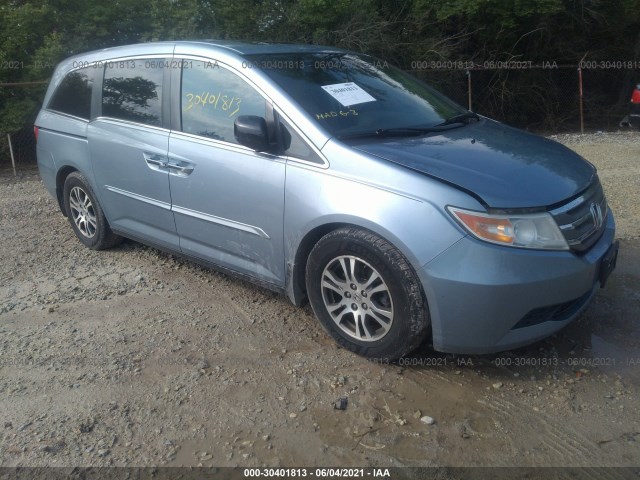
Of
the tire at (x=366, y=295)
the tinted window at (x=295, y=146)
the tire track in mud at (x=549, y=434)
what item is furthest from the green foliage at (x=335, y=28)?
the tire track in mud at (x=549, y=434)

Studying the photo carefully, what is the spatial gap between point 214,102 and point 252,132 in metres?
0.64

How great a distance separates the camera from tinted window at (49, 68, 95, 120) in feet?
18.1

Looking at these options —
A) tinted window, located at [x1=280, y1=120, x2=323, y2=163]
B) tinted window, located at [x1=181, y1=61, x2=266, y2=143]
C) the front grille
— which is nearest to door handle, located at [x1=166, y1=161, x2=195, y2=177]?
tinted window, located at [x1=181, y1=61, x2=266, y2=143]

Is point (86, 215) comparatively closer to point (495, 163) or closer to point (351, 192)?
point (351, 192)

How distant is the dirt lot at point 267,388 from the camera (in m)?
3.08

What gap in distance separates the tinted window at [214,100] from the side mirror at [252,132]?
0.18 metres

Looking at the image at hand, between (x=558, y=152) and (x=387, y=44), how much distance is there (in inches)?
395

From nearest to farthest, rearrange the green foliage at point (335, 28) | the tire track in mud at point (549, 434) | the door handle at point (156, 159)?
the tire track in mud at point (549, 434), the door handle at point (156, 159), the green foliage at point (335, 28)

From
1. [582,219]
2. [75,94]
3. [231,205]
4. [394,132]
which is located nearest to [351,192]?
[394,132]

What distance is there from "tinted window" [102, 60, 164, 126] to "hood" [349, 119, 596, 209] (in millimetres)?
1766

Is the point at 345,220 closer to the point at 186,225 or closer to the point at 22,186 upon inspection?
the point at 186,225

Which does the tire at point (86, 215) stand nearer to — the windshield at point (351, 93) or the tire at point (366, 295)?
the windshield at point (351, 93)

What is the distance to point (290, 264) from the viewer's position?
3982mm

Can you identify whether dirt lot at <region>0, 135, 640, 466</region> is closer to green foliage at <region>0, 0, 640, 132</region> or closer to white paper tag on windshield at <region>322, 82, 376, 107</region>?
white paper tag on windshield at <region>322, 82, 376, 107</region>
